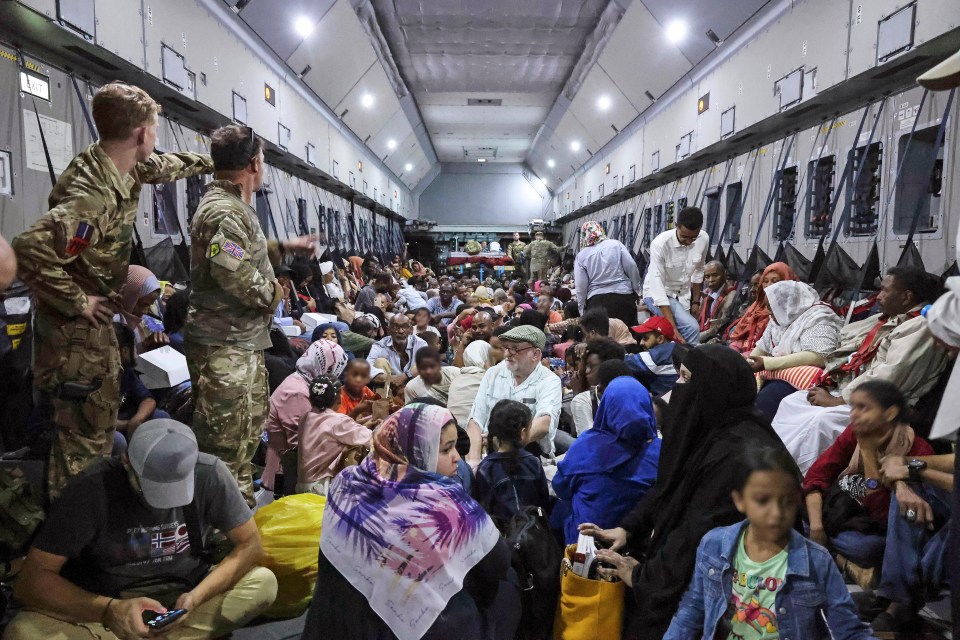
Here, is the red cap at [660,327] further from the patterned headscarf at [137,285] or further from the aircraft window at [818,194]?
the patterned headscarf at [137,285]

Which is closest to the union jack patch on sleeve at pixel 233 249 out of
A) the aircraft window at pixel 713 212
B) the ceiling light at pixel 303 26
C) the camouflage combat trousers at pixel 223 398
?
the camouflage combat trousers at pixel 223 398

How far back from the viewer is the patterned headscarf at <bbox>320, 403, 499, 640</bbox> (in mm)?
1919

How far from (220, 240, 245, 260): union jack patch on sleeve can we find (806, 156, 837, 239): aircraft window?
5.60 metres

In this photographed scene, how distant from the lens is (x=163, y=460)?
7.06 feet

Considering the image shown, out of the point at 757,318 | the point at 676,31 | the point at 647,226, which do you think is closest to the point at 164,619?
the point at 757,318

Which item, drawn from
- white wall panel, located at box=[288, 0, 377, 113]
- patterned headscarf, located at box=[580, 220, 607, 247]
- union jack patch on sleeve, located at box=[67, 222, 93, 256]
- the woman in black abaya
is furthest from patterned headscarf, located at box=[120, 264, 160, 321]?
white wall panel, located at box=[288, 0, 377, 113]

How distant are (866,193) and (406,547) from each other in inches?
222

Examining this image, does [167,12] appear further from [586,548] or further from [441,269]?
[441,269]

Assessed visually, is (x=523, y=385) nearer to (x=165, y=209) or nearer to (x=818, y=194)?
(x=818, y=194)

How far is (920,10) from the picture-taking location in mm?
4660

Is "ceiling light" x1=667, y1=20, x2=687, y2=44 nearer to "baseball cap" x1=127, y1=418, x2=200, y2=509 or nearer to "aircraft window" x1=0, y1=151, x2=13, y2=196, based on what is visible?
"aircraft window" x1=0, y1=151, x2=13, y2=196

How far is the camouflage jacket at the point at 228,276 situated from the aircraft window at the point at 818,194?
550cm

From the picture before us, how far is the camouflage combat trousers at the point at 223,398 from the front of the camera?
2.96 m

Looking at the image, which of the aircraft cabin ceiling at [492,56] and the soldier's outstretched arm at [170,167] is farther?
the aircraft cabin ceiling at [492,56]
